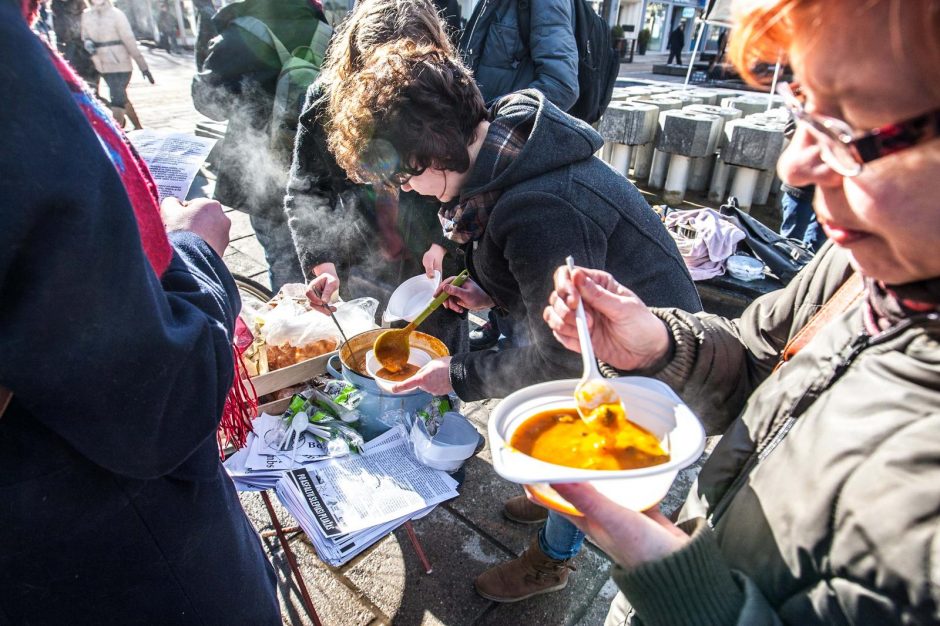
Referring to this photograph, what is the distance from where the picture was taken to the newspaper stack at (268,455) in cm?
183

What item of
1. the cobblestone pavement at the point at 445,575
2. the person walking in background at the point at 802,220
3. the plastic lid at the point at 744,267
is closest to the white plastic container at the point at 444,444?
the cobblestone pavement at the point at 445,575

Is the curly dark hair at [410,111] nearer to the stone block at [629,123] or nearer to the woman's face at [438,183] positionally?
the woman's face at [438,183]

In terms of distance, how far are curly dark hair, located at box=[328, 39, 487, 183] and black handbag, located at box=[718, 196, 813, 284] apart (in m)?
3.10

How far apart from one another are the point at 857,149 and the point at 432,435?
1642 mm

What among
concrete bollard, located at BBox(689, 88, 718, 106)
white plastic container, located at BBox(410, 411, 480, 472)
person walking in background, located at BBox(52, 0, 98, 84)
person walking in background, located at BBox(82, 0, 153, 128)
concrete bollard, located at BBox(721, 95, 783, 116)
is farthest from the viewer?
concrete bollard, located at BBox(689, 88, 718, 106)

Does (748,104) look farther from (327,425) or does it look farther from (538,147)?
(327,425)

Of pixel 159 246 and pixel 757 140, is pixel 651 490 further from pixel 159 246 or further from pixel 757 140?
pixel 757 140

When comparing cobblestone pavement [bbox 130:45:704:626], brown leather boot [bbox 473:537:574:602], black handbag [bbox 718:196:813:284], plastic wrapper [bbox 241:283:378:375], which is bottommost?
cobblestone pavement [bbox 130:45:704:626]

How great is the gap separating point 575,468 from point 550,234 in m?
0.88

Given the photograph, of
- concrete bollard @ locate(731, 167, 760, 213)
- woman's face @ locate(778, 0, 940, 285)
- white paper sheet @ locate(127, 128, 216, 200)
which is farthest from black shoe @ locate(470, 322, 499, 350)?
concrete bollard @ locate(731, 167, 760, 213)

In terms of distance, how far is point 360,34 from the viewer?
7.23ft

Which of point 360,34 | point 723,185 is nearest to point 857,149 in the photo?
point 360,34

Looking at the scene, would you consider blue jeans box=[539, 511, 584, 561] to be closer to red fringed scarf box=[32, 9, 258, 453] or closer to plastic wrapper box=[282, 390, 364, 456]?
plastic wrapper box=[282, 390, 364, 456]

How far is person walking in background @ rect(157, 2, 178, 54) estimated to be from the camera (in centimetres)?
2188
